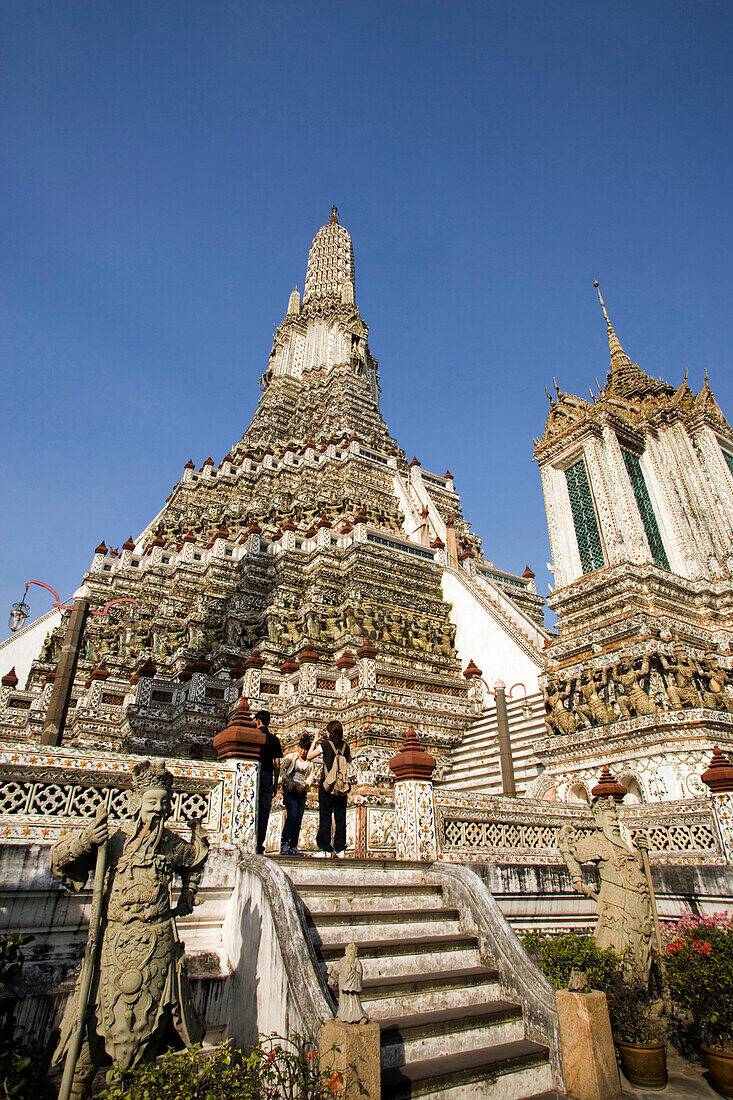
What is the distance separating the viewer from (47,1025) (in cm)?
405

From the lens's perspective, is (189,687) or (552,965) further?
(189,687)

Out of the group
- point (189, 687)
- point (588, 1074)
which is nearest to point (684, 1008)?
point (588, 1074)

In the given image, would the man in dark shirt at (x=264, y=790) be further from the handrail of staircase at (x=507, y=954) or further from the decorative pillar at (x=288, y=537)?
the decorative pillar at (x=288, y=537)

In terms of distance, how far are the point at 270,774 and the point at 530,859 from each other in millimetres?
3461

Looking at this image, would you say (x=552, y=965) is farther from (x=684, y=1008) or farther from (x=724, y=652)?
(x=724, y=652)

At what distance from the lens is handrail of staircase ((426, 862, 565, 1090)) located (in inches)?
185

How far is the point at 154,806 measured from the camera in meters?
4.00

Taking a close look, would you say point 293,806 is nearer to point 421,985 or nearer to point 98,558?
point 421,985

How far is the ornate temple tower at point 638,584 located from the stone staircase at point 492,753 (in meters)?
0.73

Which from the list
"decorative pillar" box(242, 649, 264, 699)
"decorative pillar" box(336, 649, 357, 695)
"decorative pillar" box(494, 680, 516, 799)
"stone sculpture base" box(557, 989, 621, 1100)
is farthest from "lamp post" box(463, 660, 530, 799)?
"decorative pillar" box(242, 649, 264, 699)

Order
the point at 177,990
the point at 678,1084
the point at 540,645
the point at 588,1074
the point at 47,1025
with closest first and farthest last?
the point at 177,990 → the point at 47,1025 → the point at 588,1074 → the point at 678,1084 → the point at 540,645

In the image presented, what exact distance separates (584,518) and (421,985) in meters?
13.7

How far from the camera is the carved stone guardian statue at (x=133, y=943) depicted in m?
3.44

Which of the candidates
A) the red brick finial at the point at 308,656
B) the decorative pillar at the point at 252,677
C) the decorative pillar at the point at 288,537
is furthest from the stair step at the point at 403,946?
the decorative pillar at the point at 288,537
